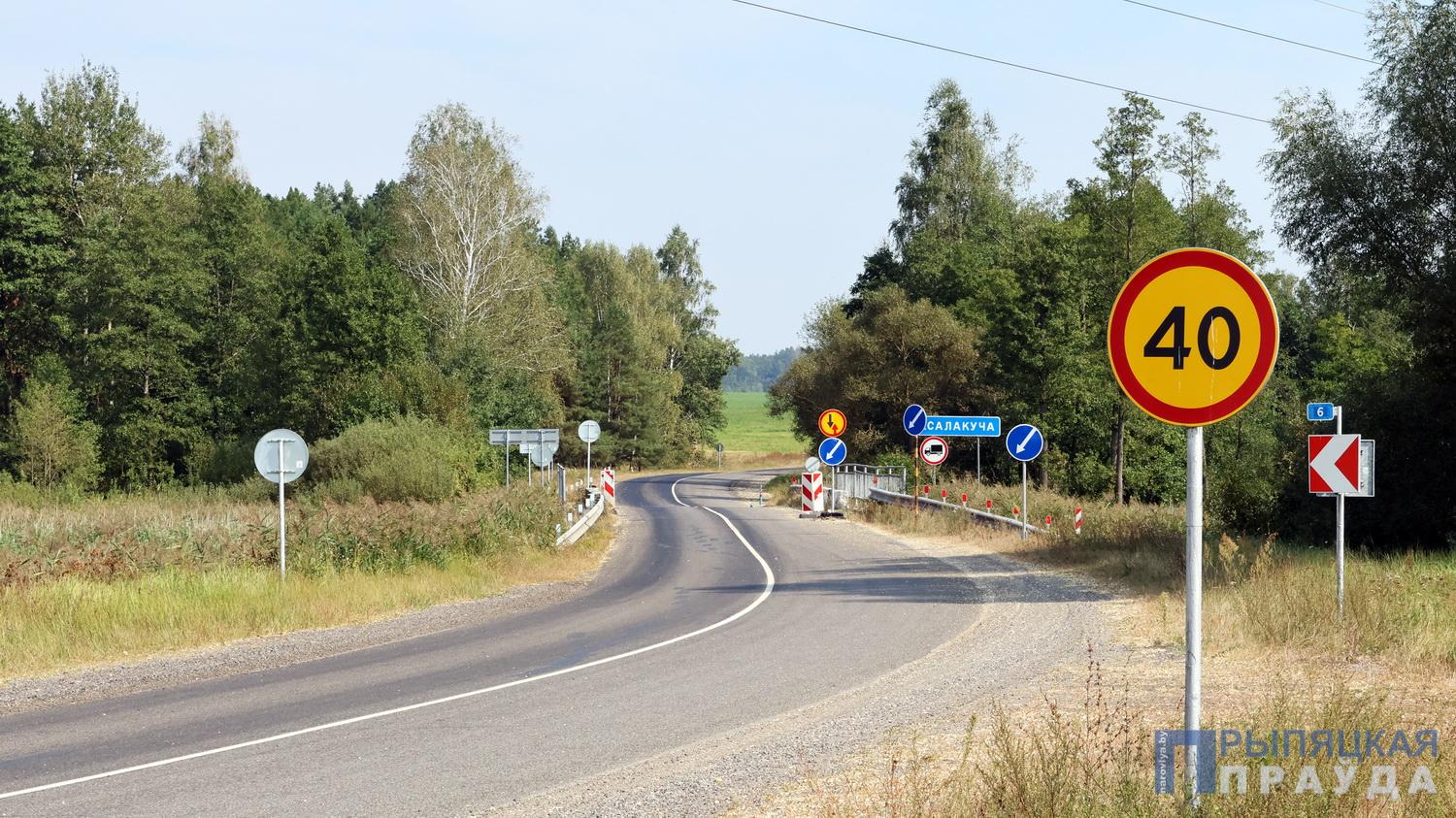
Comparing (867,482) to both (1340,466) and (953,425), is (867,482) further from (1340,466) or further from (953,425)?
(1340,466)

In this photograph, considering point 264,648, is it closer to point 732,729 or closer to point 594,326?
point 732,729

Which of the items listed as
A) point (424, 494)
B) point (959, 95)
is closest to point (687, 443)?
point (959, 95)

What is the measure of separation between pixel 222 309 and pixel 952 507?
1719 inches

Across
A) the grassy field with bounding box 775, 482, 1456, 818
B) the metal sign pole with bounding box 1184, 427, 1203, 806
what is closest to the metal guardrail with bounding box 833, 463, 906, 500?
the grassy field with bounding box 775, 482, 1456, 818

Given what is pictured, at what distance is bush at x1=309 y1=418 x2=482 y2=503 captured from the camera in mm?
36688

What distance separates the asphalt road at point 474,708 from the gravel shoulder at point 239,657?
0.40m

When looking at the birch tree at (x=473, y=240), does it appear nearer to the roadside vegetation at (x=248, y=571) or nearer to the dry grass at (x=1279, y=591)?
the roadside vegetation at (x=248, y=571)

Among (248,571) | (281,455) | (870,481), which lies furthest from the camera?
(870,481)

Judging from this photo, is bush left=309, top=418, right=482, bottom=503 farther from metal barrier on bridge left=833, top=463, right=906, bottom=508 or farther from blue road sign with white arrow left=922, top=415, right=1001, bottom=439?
blue road sign with white arrow left=922, top=415, right=1001, bottom=439

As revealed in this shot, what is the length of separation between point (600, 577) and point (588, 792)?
49.1 feet

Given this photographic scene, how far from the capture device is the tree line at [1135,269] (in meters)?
26.6

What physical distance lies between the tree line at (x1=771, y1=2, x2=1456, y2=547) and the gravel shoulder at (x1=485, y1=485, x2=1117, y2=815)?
15.3m

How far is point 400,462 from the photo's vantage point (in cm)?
3741

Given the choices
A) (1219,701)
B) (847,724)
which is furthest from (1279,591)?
(847,724)
